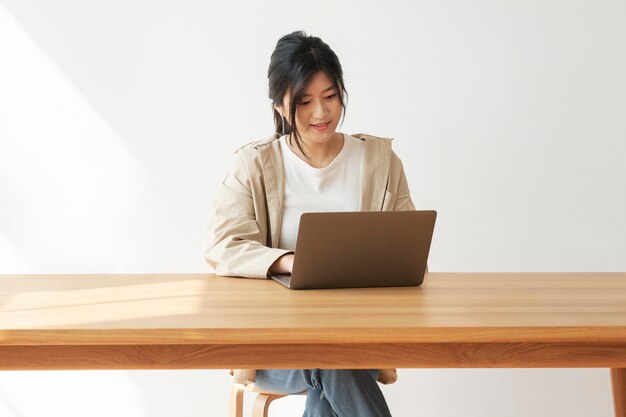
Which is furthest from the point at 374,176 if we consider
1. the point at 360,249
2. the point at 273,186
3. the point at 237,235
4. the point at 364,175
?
the point at 360,249

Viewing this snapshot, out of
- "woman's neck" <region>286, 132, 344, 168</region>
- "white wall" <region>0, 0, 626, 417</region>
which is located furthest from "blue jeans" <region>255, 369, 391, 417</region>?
"white wall" <region>0, 0, 626, 417</region>

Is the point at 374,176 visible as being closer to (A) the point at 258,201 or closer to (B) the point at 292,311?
(A) the point at 258,201

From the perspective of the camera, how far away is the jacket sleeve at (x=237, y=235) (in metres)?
2.18

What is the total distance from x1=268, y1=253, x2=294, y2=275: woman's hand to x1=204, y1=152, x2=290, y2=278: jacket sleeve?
0.02m

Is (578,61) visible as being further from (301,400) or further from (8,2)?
(8,2)

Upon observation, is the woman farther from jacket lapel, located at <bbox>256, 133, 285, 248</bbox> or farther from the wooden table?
the wooden table

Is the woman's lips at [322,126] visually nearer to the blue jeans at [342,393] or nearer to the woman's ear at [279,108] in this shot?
the woman's ear at [279,108]

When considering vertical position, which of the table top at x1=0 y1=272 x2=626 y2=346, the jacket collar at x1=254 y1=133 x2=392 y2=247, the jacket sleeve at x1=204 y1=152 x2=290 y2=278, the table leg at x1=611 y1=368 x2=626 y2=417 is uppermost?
the jacket collar at x1=254 y1=133 x2=392 y2=247

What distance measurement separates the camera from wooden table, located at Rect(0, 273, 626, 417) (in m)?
1.55

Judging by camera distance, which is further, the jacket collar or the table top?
the jacket collar

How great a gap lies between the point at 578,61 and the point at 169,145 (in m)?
1.59

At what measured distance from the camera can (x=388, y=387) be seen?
11.5ft

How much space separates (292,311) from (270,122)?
1.78 metres

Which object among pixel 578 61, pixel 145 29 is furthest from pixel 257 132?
pixel 578 61
